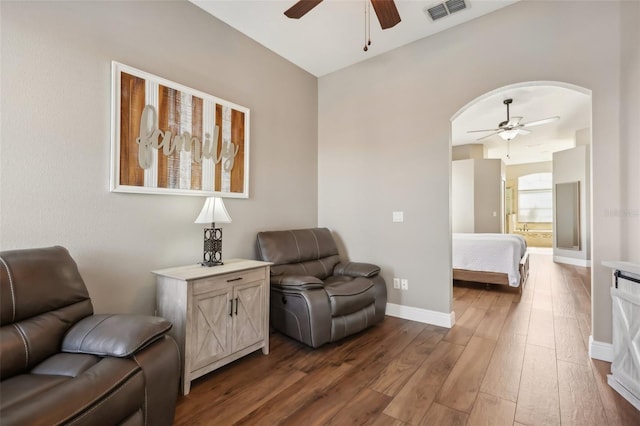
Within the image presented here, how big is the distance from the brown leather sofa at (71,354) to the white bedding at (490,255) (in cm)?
439

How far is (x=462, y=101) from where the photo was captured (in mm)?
3020

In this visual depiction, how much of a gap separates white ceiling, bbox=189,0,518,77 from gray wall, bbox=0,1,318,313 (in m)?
0.25

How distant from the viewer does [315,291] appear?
257 cm

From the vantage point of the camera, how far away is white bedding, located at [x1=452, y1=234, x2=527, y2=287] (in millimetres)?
4242

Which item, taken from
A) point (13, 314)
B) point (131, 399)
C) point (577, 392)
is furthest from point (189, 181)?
point (577, 392)

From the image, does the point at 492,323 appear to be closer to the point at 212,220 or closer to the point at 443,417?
the point at 443,417

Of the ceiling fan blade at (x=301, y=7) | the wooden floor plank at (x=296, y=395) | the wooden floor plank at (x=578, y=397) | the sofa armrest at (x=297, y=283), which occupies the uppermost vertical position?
the ceiling fan blade at (x=301, y=7)

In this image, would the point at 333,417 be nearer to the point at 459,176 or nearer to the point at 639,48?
the point at 639,48

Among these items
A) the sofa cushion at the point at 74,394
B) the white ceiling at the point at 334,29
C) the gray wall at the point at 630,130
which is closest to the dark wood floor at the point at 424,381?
the sofa cushion at the point at 74,394

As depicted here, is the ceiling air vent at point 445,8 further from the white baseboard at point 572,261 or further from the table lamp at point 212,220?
the white baseboard at point 572,261

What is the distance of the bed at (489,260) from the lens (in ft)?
14.0

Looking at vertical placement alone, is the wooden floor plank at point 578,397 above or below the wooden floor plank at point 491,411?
above

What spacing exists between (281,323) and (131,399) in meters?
1.57

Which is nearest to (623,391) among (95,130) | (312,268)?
A: (312,268)
